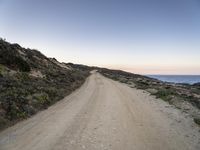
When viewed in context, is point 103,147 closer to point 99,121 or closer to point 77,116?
point 99,121

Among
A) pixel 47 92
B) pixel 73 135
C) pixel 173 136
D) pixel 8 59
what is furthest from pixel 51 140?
pixel 8 59

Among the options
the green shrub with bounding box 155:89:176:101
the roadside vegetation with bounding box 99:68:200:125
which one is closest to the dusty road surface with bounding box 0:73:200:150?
the roadside vegetation with bounding box 99:68:200:125

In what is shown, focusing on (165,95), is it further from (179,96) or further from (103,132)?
(103,132)

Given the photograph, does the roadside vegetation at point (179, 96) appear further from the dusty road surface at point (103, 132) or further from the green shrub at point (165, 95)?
the dusty road surface at point (103, 132)

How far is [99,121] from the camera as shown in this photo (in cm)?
1099

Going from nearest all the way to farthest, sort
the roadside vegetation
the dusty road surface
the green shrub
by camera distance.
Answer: the dusty road surface, the roadside vegetation, the green shrub

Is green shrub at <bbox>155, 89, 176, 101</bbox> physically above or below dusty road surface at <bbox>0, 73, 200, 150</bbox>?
above

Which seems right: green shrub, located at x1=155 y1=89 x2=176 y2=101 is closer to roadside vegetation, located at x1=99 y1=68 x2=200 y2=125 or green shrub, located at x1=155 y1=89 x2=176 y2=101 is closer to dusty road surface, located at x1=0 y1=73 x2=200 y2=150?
roadside vegetation, located at x1=99 y1=68 x2=200 y2=125

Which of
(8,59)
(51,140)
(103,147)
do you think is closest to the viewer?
(103,147)

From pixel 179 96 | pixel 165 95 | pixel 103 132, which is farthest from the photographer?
pixel 165 95

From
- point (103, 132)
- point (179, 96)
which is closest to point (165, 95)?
point (179, 96)

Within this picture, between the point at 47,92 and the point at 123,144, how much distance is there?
12435 mm

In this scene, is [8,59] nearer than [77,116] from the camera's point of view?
No

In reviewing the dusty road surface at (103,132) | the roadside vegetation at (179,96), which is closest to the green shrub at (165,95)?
the roadside vegetation at (179,96)
